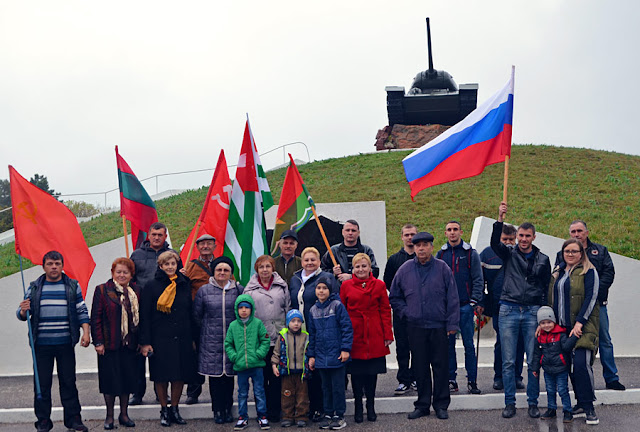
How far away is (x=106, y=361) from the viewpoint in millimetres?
5699

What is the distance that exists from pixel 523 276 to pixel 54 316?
161 inches

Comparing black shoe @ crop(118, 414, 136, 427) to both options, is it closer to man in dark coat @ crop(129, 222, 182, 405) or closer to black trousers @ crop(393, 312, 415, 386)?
man in dark coat @ crop(129, 222, 182, 405)

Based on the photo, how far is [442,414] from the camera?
5.66 meters

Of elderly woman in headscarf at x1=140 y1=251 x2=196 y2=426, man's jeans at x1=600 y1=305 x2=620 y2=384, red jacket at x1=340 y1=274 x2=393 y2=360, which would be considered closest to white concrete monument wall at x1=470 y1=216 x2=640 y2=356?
man's jeans at x1=600 y1=305 x2=620 y2=384

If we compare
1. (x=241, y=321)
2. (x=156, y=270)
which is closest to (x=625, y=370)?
(x=241, y=321)

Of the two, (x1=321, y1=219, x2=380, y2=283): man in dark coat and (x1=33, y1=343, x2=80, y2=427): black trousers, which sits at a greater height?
(x1=321, y1=219, x2=380, y2=283): man in dark coat

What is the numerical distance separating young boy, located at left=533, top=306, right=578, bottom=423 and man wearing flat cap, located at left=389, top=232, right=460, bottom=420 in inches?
27.8

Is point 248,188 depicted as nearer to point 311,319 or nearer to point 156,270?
point 156,270

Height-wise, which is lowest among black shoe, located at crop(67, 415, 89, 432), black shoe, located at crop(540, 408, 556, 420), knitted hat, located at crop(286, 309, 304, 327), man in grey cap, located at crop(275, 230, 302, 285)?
black shoe, located at crop(540, 408, 556, 420)

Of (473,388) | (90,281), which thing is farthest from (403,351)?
(90,281)

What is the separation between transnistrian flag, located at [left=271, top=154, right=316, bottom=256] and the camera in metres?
6.70

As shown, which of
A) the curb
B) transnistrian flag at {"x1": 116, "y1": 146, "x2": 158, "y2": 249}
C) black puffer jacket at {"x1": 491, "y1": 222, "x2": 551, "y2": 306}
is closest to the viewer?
black puffer jacket at {"x1": 491, "y1": 222, "x2": 551, "y2": 306}

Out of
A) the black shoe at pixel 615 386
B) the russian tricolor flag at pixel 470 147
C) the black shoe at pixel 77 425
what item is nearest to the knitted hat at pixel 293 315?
the russian tricolor flag at pixel 470 147

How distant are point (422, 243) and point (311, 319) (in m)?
1.16
